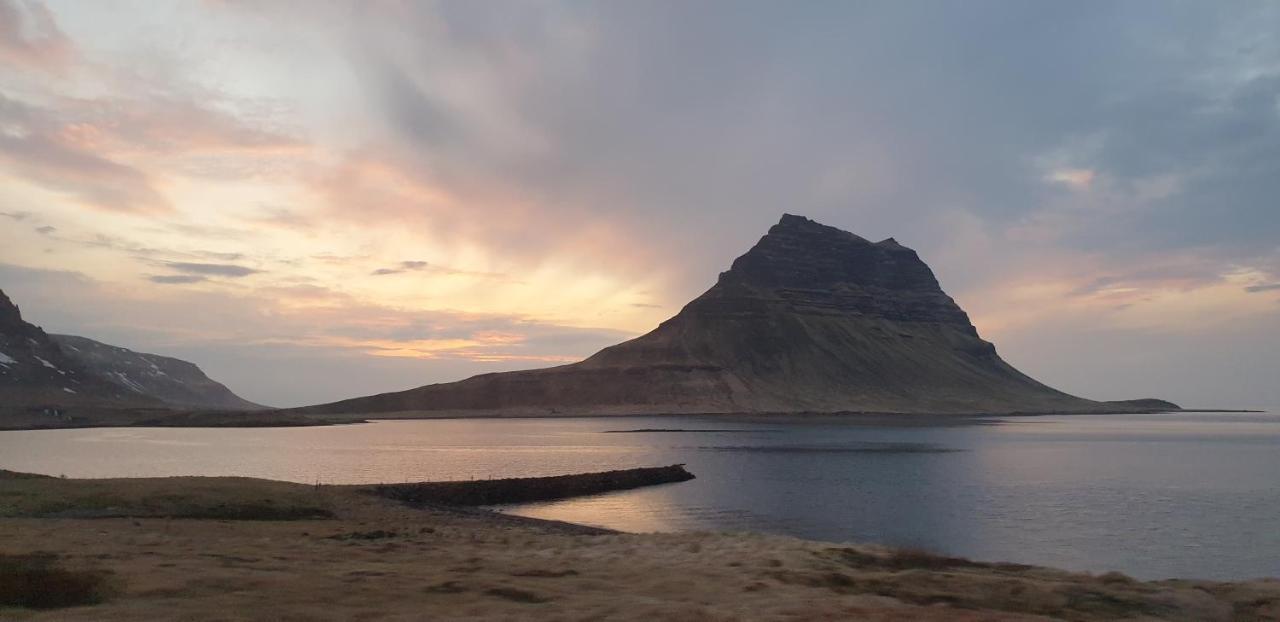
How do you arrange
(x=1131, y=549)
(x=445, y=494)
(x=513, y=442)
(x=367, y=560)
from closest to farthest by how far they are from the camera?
1. (x=367, y=560)
2. (x=1131, y=549)
3. (x=445, y=494)
4. (x=513, y=442)

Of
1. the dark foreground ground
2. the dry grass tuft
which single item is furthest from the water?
the dry grass tuft

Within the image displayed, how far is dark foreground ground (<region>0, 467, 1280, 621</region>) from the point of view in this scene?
13227 mm

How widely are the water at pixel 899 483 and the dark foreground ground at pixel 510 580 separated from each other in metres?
15.5

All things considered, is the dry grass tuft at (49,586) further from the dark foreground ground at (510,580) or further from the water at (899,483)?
the water at (899,483)

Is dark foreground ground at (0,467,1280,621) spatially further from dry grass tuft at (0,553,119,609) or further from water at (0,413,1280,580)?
water at (0,413,1280,580)

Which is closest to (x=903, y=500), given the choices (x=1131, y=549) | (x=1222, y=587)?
(x=1131, y=549)

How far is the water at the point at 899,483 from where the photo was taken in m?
38.2

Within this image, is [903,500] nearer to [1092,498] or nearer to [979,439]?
[1092,498]

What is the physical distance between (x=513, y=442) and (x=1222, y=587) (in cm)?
10915

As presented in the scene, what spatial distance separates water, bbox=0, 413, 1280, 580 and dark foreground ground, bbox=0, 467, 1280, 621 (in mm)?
15490

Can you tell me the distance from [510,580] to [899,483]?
54.1 m

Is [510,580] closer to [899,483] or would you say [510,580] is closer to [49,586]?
[49,586]

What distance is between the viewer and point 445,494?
1999 inches

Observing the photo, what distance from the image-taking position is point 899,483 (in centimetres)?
6500
